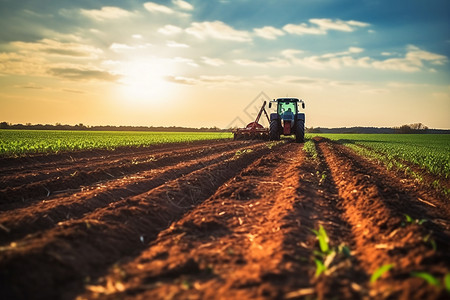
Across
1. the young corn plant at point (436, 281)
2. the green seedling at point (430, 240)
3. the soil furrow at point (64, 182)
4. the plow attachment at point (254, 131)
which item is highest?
the plow attachment at point (254, 131)

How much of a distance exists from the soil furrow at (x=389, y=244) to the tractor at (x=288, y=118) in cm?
1812

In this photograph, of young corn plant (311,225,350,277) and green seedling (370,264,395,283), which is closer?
green seedling (370,264,395,283)

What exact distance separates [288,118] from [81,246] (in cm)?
2250

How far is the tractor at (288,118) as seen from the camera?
84.1 feet

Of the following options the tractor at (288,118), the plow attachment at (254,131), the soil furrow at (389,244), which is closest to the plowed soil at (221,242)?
the soil furrow at (389,244)

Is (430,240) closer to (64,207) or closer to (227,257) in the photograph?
(227,257)

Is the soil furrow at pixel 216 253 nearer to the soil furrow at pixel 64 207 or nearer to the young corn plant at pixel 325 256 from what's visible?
the young corn plant at pixel 325 256

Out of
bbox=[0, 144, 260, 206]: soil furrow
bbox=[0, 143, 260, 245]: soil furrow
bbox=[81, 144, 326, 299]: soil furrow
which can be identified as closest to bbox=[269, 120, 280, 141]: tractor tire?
bbox=[0, 144, 260, 206]: soil furrow

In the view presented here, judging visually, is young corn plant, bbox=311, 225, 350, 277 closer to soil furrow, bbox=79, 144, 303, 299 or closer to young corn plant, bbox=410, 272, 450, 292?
soil furrow, bbox=79, 144, 303, 299

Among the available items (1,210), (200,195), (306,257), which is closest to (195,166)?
(200,195)

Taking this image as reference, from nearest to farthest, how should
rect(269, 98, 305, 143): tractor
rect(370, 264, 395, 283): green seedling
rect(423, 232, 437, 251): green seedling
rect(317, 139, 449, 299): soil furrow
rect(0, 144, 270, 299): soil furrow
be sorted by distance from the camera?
rect(317, 139, 449, 299): soil furrow
rect(370, 264, 395, 283): green seedling
rect(0, 144, 270, 299): soil furrow
rect(423, 232, 437, 251): green seedling
rect(269, 98, 305, 143): tractor

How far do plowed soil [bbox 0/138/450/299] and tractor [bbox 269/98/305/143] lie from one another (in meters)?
16.9

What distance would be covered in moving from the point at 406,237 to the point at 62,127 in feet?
317

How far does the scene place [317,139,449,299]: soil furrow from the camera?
2.96 metres
